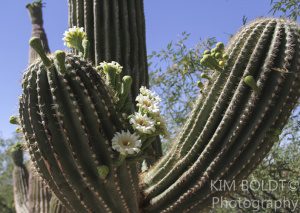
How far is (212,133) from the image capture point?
97.5 inches

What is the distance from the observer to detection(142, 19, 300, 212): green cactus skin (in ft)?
7.77

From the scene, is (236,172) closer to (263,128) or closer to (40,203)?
(263,128)

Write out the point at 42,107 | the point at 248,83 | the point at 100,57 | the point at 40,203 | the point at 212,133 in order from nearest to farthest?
the point at 42,107 → the point at 248,83 → the point at 212,133 → the point at 100,57 → the point at 40,203

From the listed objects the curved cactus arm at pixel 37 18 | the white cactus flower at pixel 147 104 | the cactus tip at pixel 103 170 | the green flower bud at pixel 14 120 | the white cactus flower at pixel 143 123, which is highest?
the curved cactus arm at pixel 37 18

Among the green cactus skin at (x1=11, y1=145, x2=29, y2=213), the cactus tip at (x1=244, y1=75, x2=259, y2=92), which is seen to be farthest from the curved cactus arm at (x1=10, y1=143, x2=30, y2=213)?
the cactus tip at (x1=244, y1=75, x2=259, y2=92)

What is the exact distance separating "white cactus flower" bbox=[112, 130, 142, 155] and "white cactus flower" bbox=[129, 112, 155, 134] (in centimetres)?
4

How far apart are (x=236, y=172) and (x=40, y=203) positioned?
5569 mm

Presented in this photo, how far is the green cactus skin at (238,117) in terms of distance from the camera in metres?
2.37

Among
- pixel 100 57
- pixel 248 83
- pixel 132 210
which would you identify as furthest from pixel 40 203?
pixel 248 83

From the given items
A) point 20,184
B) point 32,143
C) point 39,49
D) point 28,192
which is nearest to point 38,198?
point 28,192

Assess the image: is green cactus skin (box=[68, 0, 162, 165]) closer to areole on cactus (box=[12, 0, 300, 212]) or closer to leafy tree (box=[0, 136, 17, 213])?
areole on cactus (box=[12, 0, 300, 212])

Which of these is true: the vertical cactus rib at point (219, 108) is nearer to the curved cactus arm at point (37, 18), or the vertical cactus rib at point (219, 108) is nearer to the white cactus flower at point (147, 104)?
the white cactus flower at point (147, 104)

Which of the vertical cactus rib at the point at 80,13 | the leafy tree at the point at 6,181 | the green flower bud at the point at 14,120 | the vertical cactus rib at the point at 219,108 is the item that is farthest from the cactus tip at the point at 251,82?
the leafy tree at the point at 6,181

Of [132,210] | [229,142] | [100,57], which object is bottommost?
[132,210]
